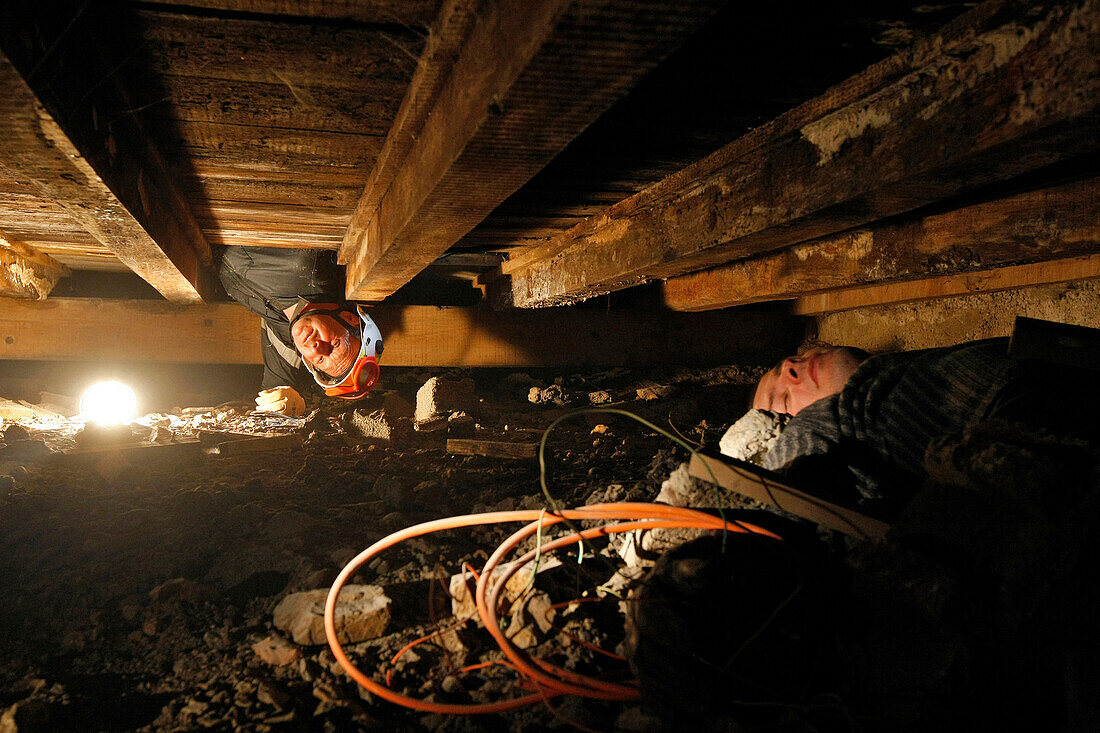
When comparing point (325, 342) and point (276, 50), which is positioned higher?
point (276, 50)

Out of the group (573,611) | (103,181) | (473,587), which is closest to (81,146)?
(103,181)

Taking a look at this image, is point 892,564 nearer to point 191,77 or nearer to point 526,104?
point 526,104

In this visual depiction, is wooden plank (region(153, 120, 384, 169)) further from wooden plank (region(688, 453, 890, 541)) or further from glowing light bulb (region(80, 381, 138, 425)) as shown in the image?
glowing light bulb (region(80, 381, 138, 425))

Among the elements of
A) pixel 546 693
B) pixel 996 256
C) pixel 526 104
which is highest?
pixel 526 104

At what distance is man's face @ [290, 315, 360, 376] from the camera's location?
14.6 feet

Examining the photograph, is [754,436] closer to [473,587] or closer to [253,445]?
[473,587]

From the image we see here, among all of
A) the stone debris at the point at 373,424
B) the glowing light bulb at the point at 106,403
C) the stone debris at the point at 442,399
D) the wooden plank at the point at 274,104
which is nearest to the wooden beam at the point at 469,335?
the glowing light bulb at the point at 106,403

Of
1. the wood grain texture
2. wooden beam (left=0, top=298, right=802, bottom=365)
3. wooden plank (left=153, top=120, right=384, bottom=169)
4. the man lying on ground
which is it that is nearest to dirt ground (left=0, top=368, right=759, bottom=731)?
the man lying on ground

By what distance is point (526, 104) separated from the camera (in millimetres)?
1071

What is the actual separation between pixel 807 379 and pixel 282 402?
388 centimetres

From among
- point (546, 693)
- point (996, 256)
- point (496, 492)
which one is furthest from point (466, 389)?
point (996, 256)

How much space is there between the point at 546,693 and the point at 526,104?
55.3 inches

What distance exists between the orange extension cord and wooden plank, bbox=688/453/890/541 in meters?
0.12

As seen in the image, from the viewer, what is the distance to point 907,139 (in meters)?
1.22
